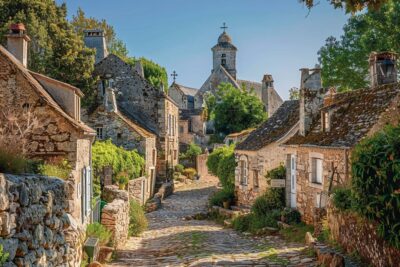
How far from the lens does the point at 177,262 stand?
12008 millimetres

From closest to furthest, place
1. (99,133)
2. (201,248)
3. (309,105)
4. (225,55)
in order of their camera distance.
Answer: (201,248) → (309,105) → (99,133) → (225,55)

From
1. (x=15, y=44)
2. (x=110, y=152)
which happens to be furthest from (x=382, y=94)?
(x=110, y=152)

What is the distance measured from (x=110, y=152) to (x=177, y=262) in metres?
13.4

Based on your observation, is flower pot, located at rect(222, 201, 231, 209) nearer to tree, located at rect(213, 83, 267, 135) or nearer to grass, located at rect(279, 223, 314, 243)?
grass, located at rect(279, 223, 314, 243)

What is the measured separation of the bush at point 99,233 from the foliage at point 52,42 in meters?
16.3

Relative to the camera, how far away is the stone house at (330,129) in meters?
15.2

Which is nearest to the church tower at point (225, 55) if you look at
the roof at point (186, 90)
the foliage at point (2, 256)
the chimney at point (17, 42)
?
the roof at point (186, 90)

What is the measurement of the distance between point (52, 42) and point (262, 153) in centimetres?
1471

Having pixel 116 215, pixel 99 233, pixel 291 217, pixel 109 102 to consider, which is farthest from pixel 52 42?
pixel 99 233

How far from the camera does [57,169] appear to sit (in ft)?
37.6

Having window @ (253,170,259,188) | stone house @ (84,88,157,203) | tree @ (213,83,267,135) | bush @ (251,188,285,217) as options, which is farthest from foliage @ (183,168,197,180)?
bush @ (251,188,285,217)

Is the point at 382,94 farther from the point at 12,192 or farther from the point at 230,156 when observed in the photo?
the point at 12,192

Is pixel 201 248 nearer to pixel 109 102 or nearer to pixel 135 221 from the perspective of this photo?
pixel 135 221

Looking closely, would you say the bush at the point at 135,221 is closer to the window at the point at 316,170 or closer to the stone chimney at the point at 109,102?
the window at the point at 316,170
